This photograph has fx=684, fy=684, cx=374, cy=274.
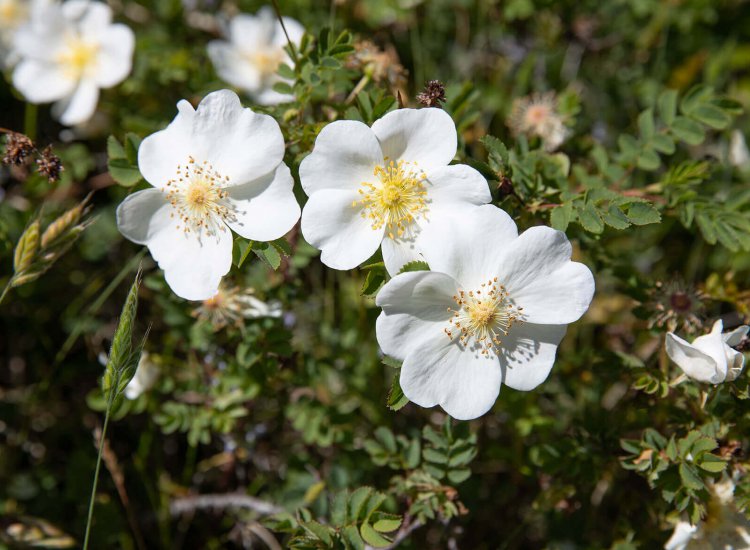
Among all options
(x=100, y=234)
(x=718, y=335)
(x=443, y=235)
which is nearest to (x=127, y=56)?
(x=100, y=234)

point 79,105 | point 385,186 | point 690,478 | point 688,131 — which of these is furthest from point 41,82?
point 690,478

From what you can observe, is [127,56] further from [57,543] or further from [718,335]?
[718,335]

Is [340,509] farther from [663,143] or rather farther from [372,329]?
[663,143]

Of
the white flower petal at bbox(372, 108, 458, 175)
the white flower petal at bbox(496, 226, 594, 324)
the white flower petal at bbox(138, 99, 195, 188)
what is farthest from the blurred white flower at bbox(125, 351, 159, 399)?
the white flower petal at bbox(496, 226, 594, 324)

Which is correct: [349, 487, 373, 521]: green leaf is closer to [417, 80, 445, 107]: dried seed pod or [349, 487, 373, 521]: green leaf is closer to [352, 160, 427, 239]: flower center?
[352, 160, 427, 239]: flower center

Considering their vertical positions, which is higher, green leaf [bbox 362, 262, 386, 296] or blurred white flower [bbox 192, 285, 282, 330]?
green leaf [bbox 362, 262, 386, 296]

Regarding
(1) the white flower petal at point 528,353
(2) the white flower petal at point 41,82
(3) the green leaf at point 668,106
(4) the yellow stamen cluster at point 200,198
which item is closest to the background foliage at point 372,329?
(3) the green leaf at point 668,106
